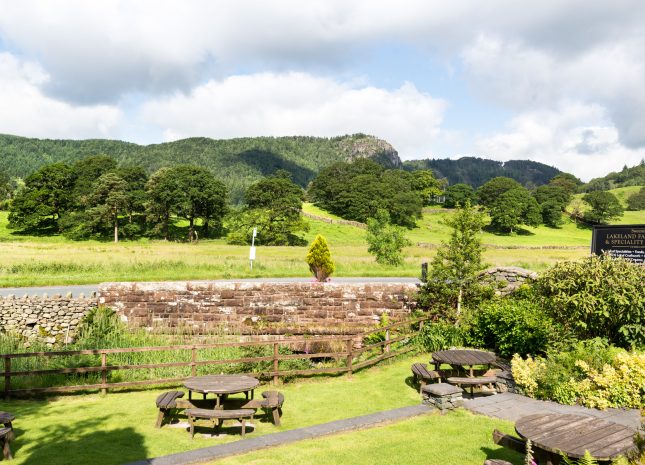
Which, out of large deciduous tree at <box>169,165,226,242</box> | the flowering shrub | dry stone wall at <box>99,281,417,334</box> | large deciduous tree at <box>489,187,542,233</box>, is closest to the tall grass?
dry stone wall at <box>99,281,417,334</box>

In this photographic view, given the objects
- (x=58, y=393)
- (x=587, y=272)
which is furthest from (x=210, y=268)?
(x=587, y=272)

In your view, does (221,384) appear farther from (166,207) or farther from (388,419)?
(166,207)

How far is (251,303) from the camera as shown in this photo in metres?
19.4

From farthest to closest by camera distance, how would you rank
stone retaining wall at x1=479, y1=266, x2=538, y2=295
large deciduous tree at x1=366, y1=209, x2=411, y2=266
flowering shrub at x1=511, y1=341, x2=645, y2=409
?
1. large deciduous tree at x1=366, y1=209, x2=411, y2=266
2. stone retaining wall at x1=479, y1=266, x2=538, y2=295
3. flowering shrub at x1=511, y1=341, x2=645, y2=409

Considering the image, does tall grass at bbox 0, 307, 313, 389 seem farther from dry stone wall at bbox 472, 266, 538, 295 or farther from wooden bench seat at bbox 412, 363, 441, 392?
dry stone wall at bbox 472, 266, 538, 295

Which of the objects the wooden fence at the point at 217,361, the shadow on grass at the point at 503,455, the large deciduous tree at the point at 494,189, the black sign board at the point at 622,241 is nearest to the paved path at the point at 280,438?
the shadow on grass at the point at 503,455

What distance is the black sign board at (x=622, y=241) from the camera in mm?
16094

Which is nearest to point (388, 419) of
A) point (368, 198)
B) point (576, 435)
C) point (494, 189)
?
point (576, 435)

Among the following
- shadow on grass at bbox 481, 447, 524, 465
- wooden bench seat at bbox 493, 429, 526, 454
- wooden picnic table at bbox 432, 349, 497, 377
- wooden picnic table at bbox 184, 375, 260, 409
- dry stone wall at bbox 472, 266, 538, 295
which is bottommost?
shadow on grass at bbox 481, 447, 524, 465

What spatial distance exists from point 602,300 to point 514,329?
243 cm

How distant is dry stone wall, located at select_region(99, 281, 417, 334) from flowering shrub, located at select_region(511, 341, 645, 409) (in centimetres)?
835

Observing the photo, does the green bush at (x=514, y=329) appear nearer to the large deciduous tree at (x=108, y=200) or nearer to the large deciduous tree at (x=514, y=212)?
the large deciduous tree at (x=108, y=200)

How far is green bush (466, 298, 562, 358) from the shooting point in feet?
41.3

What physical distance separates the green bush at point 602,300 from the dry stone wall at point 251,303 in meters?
7.25
